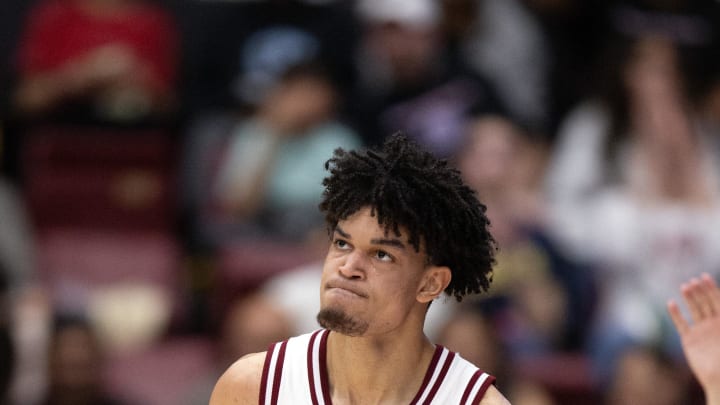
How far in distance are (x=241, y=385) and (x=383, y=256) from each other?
2.03 feet

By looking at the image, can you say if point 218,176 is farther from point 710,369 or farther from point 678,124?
point 710,369

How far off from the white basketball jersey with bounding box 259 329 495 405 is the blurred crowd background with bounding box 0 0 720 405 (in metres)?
2.89

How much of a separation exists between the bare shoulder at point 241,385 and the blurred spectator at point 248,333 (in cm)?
245

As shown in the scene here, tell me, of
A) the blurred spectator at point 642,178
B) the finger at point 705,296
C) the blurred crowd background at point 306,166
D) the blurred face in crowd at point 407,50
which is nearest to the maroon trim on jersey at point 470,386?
the finger at point 705,296

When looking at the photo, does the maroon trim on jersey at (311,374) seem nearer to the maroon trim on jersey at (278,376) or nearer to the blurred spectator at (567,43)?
the maroon trim on jersey at (278,376)

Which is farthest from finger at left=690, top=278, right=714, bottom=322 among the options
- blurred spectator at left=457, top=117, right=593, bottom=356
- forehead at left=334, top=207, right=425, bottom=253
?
blurred spectator at left=457, top=117, right=593, bottom=356

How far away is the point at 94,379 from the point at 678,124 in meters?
3.86

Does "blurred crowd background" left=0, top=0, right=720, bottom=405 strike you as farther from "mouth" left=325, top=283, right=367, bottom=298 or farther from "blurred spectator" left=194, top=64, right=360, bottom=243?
"mouth" left=325, top=283, right=367, bottom=298

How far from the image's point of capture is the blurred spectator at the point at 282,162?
312 inches

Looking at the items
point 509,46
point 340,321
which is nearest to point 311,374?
point 340,321

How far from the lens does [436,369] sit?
4.16 m

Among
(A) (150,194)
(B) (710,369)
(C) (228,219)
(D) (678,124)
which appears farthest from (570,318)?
(B) (710,369)

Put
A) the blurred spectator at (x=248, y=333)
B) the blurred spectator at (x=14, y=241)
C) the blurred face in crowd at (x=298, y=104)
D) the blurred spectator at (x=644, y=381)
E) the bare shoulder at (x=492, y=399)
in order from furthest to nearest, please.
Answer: the blurred face in crowd at (x=298, y=104)
the blurred spectator at (x=14, y=241)
the blurred spectator at (x=644, y=381)
the blurred spectator at (x=248, y=333)
the bare shoulder at (x=492, y=399)

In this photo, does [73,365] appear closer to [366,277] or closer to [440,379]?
[440,379]
